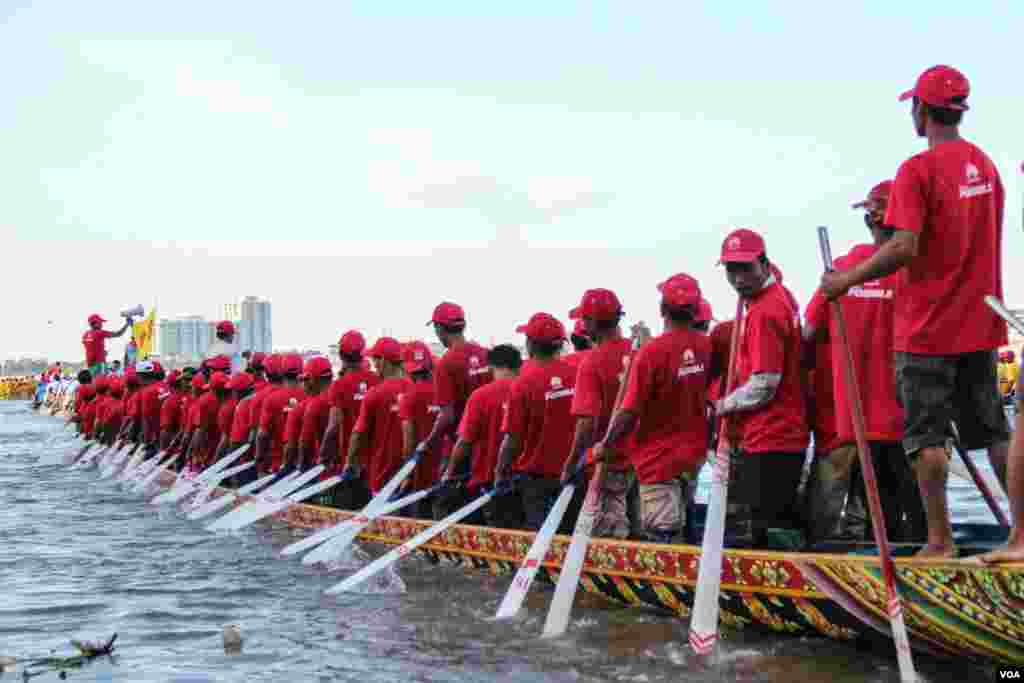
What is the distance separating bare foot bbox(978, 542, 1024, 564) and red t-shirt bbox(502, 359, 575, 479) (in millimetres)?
4351

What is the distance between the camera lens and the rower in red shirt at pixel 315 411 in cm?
1403

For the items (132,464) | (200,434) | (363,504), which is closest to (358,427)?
(363,504)

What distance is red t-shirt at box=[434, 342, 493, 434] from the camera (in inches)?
444

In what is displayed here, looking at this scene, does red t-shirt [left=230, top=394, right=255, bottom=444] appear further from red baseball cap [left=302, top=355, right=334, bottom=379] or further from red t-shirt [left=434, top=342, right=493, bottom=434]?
red t-shirt [left=434, top=342, right=493, bottom=434]

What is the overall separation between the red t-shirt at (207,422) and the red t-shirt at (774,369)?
11832 millimetres

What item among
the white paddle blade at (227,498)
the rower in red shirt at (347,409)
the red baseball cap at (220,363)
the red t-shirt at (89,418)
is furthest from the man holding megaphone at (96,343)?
the rower in red shirt at (347,409)

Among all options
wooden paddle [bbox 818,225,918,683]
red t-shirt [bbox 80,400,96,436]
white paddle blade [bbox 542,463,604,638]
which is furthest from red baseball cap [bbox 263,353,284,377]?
red t-shirt [bbox 80,400,96,436]

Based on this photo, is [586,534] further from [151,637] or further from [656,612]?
[151,637]

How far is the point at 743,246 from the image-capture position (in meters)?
7.50

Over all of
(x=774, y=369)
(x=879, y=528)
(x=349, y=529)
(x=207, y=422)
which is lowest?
(x=349, y=529)

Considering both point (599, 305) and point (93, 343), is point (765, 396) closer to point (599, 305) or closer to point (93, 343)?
point (599, 305)

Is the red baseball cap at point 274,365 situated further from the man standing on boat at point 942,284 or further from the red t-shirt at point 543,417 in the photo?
the man standing on boat at point 942,284

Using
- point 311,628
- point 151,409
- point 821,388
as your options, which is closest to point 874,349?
point 821,388

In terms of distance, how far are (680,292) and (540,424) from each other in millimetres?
2210
